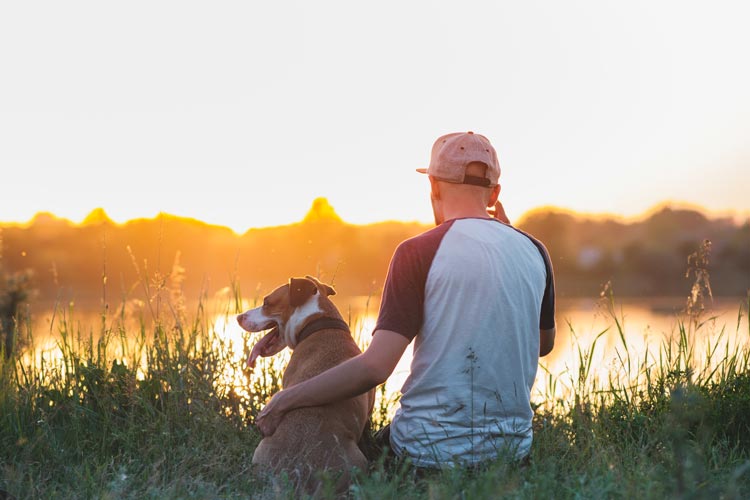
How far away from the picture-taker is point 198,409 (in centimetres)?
503

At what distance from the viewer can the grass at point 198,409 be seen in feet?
13.5

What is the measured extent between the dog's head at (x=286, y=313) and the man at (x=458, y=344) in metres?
0.89

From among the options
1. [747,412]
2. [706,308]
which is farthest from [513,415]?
[706,308]

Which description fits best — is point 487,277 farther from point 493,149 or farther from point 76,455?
point 76,455

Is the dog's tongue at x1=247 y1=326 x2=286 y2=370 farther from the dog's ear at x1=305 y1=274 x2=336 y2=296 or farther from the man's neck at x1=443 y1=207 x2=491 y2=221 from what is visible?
the man's neck at x1=443 y1=207 x2=491 y2=221

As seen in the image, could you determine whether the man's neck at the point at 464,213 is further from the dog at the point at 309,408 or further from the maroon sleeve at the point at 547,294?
the dog at the point at 309,408

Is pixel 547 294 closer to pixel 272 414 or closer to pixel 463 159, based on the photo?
pixel 463 159

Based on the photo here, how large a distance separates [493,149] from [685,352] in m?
2.55

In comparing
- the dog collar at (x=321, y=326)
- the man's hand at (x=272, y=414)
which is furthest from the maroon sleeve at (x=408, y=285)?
the dog collar at (x=321, y=326)

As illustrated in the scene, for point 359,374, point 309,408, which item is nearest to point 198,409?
point 309,408

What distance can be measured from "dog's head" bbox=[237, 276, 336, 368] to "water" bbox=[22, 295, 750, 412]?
0.65 metres

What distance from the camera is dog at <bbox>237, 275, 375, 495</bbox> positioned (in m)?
3.66

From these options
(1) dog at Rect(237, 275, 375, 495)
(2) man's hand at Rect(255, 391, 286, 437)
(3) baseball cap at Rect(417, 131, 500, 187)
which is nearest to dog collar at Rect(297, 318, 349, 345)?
(1) dog at Rect(237, 275, 375, 495)

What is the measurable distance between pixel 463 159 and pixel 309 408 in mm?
1471
